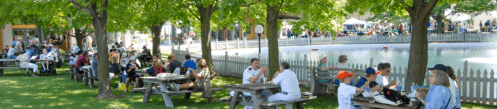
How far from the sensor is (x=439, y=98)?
16.9ft

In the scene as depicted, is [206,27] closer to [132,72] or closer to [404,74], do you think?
[132,72]

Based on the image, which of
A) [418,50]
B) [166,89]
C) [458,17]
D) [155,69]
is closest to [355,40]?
[458,17]

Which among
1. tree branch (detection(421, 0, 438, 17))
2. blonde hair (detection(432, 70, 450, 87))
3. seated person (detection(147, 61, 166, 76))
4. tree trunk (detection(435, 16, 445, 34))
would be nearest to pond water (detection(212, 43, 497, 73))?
tree trunk (detection(435, 16, 445, 34))

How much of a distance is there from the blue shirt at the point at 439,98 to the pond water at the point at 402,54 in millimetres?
15453

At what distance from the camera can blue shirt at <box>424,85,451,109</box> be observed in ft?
16.9

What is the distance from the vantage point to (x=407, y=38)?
1483 inches

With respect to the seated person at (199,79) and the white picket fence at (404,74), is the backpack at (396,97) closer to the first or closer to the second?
the white picket fence at (404,74)

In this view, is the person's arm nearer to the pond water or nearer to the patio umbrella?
the pond water

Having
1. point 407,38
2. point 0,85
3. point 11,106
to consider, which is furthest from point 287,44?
point 11,106

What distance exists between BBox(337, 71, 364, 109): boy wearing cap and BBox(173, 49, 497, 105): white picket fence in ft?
13.1

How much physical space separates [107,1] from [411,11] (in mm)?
6587

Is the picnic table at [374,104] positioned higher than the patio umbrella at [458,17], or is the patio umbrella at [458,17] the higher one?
the patio umbrella at [458,17]

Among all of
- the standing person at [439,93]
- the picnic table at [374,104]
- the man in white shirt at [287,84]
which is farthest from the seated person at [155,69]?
the standing person at [439,93]

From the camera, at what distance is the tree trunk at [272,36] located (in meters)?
12.6
